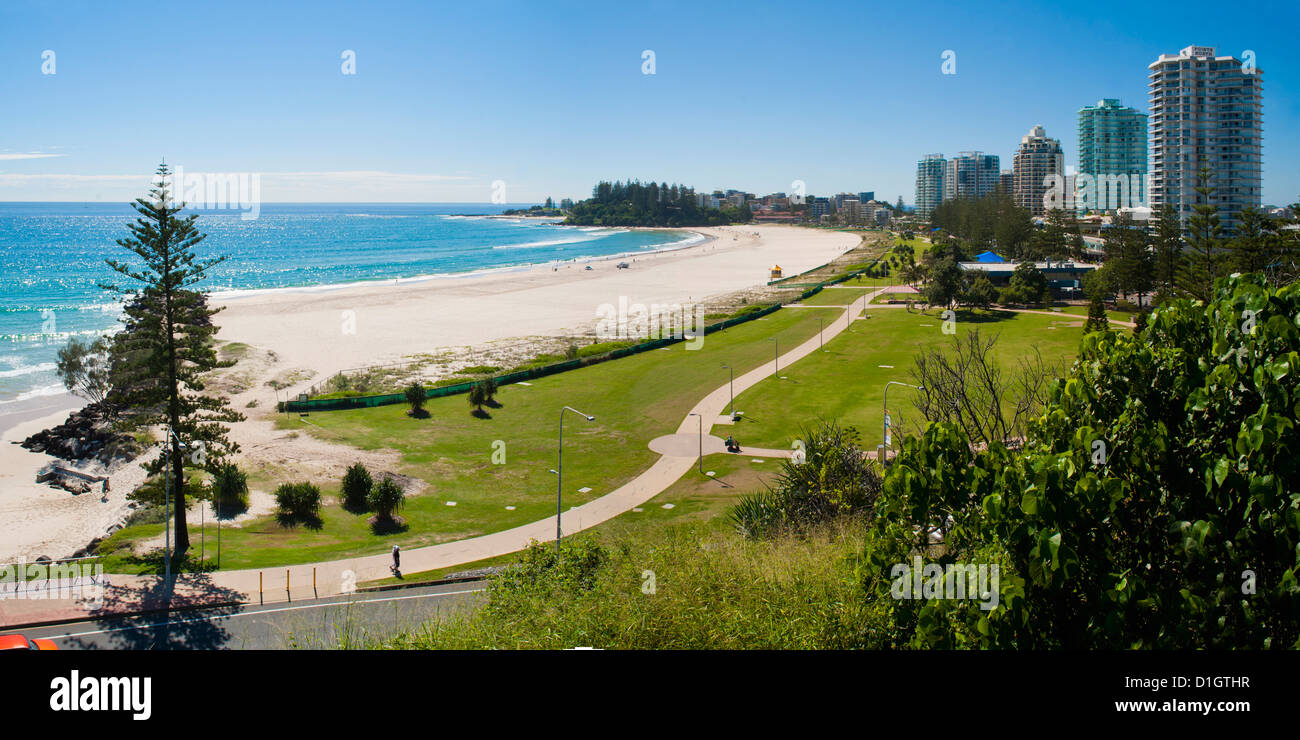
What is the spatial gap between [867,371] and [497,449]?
25.2 metres

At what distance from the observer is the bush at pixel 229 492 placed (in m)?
29.2

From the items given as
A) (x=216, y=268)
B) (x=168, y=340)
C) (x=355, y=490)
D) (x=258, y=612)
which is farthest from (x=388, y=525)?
(x=216, y=268)

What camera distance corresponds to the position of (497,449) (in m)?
35.2

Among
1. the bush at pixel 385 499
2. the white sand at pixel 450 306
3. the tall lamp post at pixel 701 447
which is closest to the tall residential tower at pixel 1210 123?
the white sand at pixel 450 306

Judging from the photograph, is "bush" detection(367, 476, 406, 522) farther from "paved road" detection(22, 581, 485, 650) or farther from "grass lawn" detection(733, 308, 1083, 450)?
"grass lawn" detection(733, 308, 1083, 450)

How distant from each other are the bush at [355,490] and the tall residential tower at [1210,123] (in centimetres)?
11685

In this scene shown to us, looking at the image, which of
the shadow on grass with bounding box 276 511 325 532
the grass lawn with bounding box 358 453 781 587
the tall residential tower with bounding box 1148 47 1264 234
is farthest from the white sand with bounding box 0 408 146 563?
the tall residential tower with bounding box 1148 47 1264 234

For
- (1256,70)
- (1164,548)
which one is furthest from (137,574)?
(1256,70)

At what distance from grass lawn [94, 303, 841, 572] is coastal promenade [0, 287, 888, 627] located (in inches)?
29.0

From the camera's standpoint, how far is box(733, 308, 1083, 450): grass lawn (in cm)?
3819

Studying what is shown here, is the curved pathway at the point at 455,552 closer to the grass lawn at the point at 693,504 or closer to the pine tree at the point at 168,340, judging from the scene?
the grass lawn at the point at 693,504

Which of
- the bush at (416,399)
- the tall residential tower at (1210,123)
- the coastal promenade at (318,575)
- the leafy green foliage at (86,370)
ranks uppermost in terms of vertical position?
the tall residential tower at (1210,123)

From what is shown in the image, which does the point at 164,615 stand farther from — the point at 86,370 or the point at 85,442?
the point at 86,370
